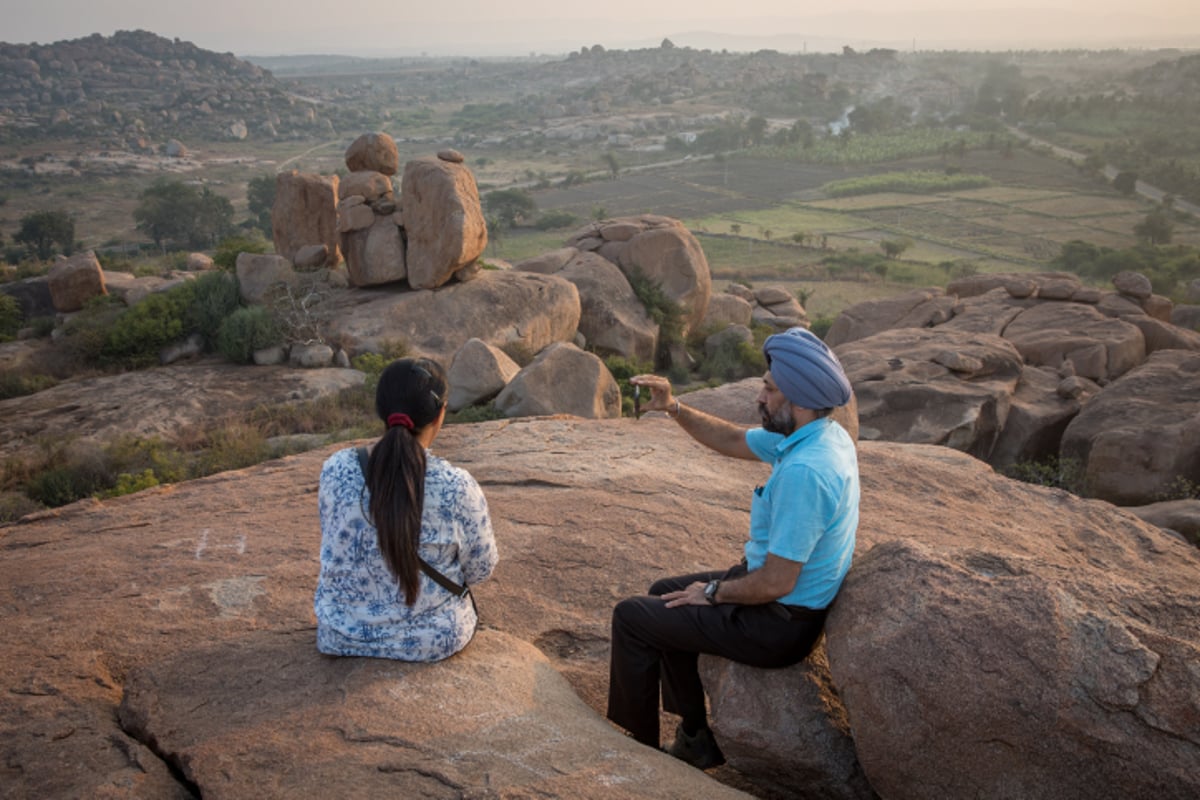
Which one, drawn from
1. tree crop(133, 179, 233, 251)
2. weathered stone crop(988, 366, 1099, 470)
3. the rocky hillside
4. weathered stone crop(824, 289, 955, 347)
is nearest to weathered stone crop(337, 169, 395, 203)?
weathered stone crop(824, 289, 955, 347)

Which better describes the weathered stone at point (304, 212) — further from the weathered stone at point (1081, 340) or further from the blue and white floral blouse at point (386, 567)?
the blue and white floral blouse at point (386, 567)

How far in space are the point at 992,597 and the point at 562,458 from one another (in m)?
4.10

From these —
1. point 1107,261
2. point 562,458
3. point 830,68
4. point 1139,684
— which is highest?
point 830,68

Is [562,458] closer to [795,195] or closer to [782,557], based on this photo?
[782,557]

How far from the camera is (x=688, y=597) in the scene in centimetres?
349

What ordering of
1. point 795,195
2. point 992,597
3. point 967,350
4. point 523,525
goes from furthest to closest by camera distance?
point 795,195, point 967,350, point 523,525, point 992,597

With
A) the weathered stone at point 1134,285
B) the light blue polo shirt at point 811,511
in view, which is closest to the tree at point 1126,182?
the weathered stone at point 1134,285

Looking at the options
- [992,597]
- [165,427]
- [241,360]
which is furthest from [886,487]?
[241,360]

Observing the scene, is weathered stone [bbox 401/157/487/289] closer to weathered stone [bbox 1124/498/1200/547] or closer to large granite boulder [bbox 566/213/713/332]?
large granite boulder [bbox 566/213/713/332]

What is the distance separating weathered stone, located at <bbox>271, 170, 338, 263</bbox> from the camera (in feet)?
57.0

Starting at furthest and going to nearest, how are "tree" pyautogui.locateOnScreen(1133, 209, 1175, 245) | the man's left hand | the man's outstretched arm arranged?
"tree" pyautogui.locateOnScreen(1133, 209, 1175, 245)
the man's outstretched arm
the man's left hand

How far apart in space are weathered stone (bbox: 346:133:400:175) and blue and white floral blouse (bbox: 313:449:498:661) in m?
15.1

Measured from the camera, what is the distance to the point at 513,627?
4.23 metres

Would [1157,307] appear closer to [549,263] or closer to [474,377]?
[549,263]
